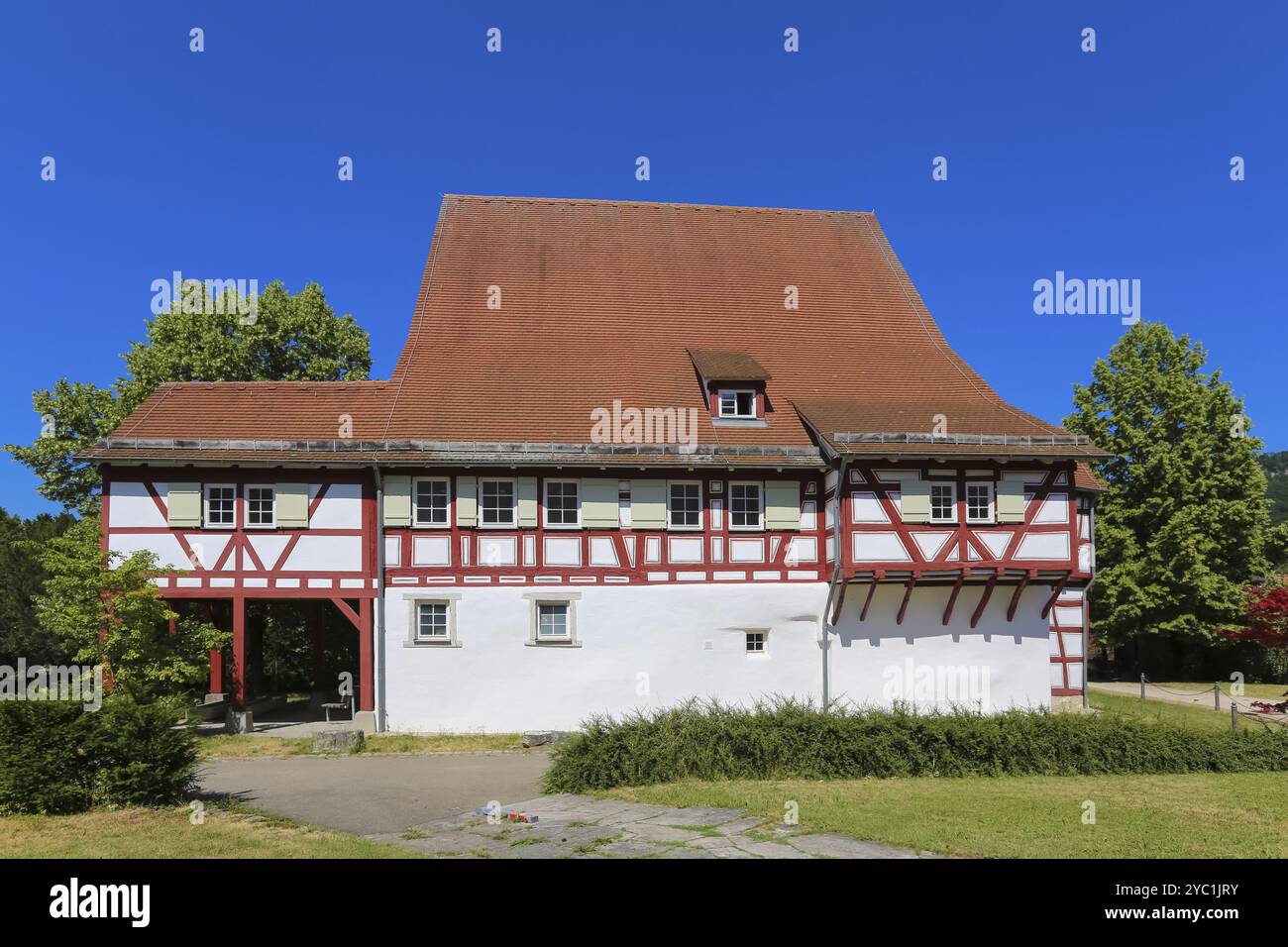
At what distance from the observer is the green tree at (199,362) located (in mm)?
28281

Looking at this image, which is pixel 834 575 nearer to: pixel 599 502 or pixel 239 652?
pixel 599 502

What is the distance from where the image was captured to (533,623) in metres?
20.0

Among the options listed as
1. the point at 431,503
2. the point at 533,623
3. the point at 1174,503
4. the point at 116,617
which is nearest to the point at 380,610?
the point at 431,503

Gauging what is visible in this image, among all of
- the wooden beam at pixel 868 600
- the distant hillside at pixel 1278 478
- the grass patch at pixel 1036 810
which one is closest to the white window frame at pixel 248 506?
the grass patch at pixel 1036 810

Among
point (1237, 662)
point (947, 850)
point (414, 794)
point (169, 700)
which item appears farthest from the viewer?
point (1237, 662)

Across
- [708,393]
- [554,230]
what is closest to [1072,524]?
[708,393]

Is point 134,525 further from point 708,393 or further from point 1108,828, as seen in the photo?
point 1108,828

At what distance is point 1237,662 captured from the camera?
33.7 m

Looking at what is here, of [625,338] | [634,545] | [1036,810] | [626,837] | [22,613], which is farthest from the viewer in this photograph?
[22,613]

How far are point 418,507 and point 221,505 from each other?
384 centimetres
